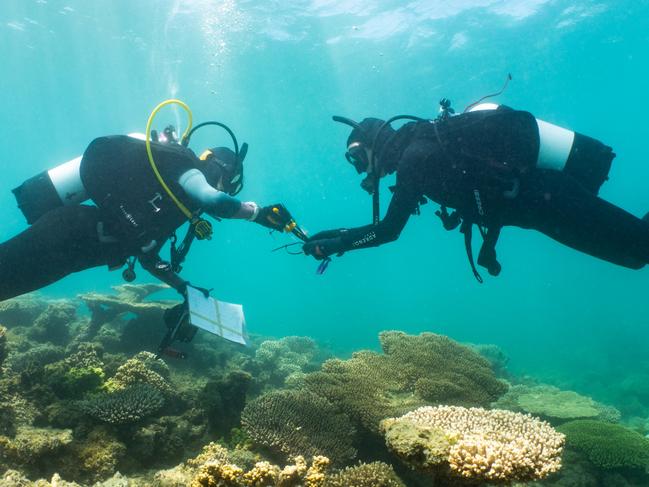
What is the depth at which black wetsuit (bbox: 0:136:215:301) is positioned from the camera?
16.5 feet

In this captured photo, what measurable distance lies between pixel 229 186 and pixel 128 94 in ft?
198

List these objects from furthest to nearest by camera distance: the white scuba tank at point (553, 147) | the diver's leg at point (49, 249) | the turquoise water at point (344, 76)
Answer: the turquoise water at point (344, 76) < the white scuba tank at point (553, 147) < the diver's leg at point (49, 249)

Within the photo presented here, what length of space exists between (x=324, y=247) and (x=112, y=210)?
2827 millimetres

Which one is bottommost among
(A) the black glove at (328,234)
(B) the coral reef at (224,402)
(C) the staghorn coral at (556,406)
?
(B) the coral reef at (224,402)

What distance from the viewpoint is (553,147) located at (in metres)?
5.04

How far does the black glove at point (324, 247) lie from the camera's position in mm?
5426

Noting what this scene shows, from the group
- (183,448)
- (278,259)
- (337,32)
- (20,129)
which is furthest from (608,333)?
(278,259)

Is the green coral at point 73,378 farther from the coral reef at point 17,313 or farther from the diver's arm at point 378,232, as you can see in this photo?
the coral reef at point 17,313

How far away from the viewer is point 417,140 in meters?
5.13

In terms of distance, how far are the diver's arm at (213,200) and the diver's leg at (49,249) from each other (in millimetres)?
1314

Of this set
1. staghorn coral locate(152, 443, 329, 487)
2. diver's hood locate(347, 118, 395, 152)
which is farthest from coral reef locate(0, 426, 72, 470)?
diver's hood locate(347, 118, 395, 152)

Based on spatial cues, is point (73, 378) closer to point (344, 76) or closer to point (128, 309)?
point (128, 309)

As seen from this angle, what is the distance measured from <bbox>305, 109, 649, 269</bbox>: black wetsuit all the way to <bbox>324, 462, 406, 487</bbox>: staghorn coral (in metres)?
2.78

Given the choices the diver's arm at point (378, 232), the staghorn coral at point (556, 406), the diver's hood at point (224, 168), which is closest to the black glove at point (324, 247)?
the diver's arm at point (378, 232)
